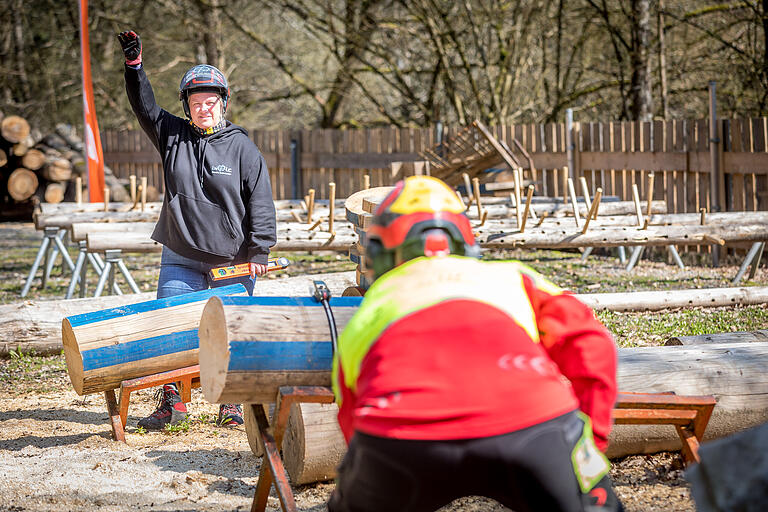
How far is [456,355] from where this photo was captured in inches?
82.0

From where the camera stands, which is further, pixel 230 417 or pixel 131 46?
pixel 230 417

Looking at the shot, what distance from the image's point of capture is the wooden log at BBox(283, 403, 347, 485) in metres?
3.89

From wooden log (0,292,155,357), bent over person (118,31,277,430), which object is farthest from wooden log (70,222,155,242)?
bent over person (118,31,277,430)

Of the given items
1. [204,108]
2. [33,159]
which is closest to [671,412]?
[204,108]

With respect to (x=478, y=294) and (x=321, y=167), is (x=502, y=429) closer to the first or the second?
(x=478, y=294)

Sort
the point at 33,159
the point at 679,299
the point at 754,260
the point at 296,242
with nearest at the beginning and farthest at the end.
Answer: the point at 679,299 < the point at 296,242 < the point at 754,260 < the point at 33,159

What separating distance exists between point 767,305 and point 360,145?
969 cm

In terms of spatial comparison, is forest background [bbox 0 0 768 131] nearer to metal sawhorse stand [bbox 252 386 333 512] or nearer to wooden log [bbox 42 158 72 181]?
A: wooden log [bbox 42 158 72 181]

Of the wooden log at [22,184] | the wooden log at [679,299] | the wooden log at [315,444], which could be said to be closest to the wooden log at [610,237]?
the wooden log at [679,299]

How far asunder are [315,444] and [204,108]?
6.48 feet

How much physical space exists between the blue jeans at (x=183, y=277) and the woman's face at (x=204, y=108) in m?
0.73

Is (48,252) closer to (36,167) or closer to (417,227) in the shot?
(417,227)

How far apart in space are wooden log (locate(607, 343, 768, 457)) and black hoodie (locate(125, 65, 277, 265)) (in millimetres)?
2077

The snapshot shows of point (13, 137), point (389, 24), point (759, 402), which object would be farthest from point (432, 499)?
point (13, 137)
